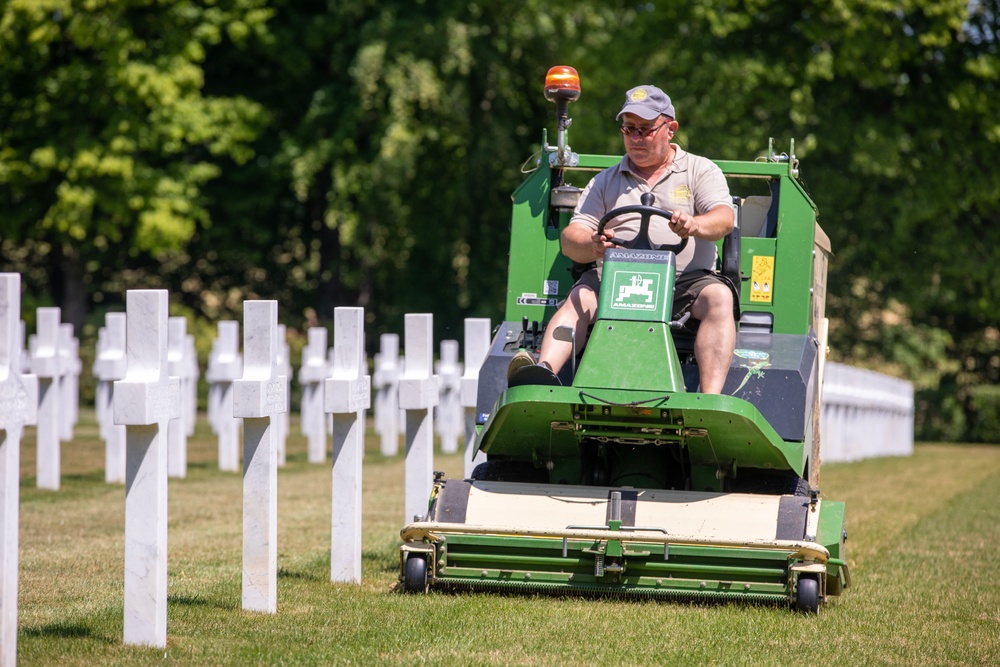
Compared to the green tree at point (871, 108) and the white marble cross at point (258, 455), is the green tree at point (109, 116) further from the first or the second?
the white marble cross at point (258, 455)

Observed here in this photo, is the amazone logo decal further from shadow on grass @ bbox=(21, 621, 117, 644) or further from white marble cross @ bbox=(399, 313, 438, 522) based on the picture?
shadow on grass @ bbox=(21, 621, 117, 644)

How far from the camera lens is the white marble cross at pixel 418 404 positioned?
29.0 feet

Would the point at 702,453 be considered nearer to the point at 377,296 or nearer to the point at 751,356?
the point at 751,356

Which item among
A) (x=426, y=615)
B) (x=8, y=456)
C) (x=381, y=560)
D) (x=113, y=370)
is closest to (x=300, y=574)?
(x=381, y=560)

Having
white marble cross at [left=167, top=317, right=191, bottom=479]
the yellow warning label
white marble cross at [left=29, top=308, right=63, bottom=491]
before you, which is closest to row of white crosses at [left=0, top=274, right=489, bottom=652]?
the yellow warning label

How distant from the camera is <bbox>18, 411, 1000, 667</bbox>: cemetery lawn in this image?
6.11m

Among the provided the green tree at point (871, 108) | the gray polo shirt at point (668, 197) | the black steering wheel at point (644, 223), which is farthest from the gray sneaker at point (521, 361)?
the green tree at point (871, 108)

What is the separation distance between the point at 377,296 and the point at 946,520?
88.6 feet

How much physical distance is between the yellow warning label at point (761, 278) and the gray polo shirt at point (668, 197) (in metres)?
0.72

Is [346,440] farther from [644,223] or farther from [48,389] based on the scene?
[48,389]

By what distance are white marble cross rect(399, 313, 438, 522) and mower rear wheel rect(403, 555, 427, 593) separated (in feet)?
3.55

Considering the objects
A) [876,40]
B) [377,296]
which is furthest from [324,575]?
[377,296]

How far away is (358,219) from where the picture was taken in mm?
33656

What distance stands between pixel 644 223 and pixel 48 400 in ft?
26.6
